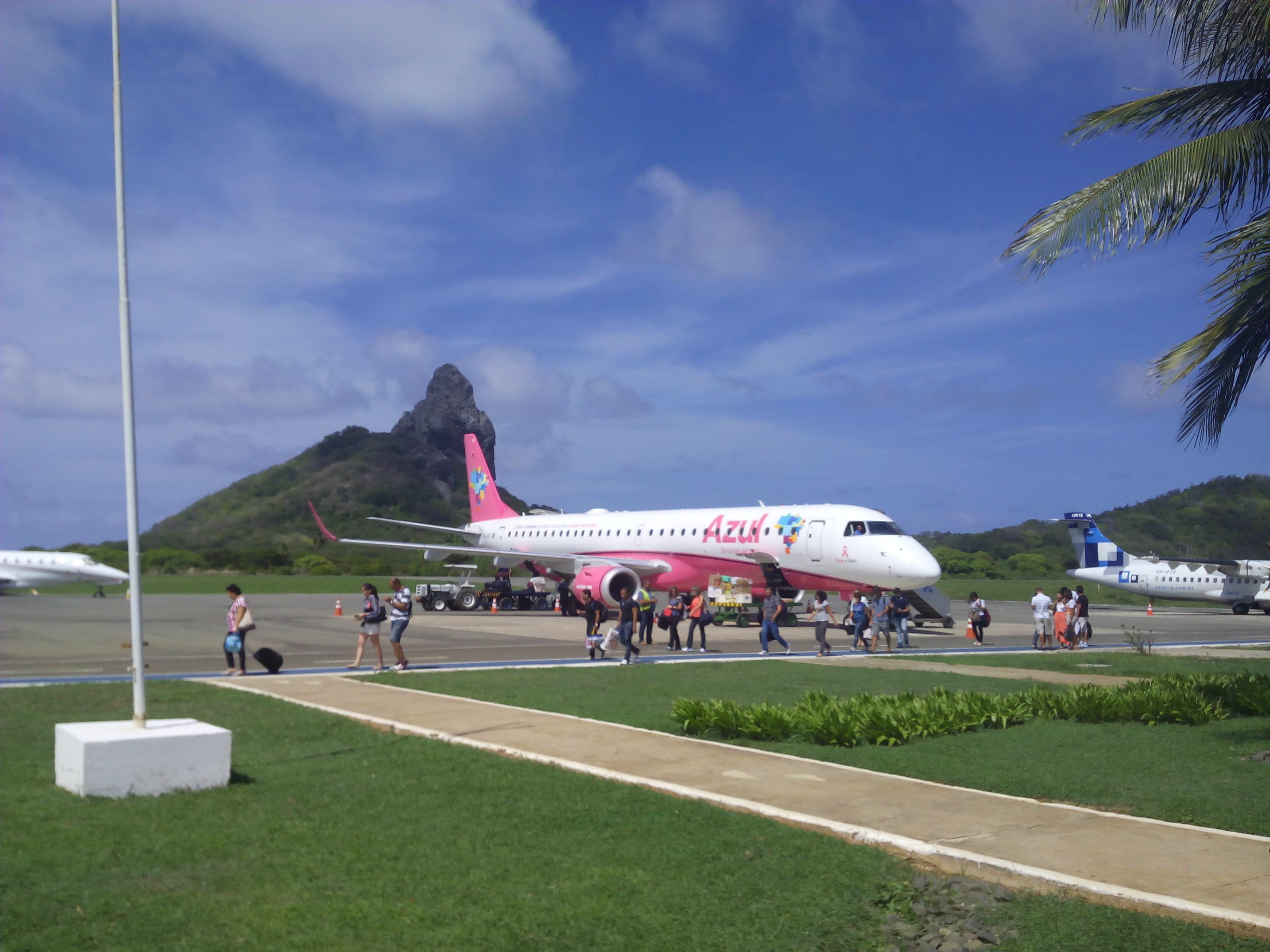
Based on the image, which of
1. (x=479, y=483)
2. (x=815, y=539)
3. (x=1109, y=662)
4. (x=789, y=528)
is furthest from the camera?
(x=479, y=483)

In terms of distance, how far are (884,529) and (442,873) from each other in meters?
25.4

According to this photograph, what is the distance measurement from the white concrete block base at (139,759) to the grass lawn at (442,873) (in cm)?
20

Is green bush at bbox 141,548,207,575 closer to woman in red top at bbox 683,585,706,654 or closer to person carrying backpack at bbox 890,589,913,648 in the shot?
woman in red top at bbox 683,585,706,654

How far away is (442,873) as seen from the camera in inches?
255

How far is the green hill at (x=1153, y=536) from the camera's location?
82000 mm

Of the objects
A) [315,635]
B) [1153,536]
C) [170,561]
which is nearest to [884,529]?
[315,635]

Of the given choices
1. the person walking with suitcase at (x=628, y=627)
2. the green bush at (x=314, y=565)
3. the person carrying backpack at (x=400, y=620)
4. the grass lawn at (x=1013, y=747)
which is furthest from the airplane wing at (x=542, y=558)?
the grass lawn at (x=1013, y=747)

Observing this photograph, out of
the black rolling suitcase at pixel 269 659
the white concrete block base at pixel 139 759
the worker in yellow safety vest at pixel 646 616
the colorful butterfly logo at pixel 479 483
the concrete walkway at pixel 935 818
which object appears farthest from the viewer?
the colorful butterfly logo at pixel 479 483

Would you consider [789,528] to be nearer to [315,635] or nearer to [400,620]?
[315,635]

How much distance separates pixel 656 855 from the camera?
275 inches

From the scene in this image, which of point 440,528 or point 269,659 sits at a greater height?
point 440,528

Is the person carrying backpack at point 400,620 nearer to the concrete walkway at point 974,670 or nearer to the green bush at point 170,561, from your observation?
the concrete walkway at point 974,670

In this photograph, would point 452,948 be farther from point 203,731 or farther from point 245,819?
point 203,731

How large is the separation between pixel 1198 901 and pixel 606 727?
7.19 metres
